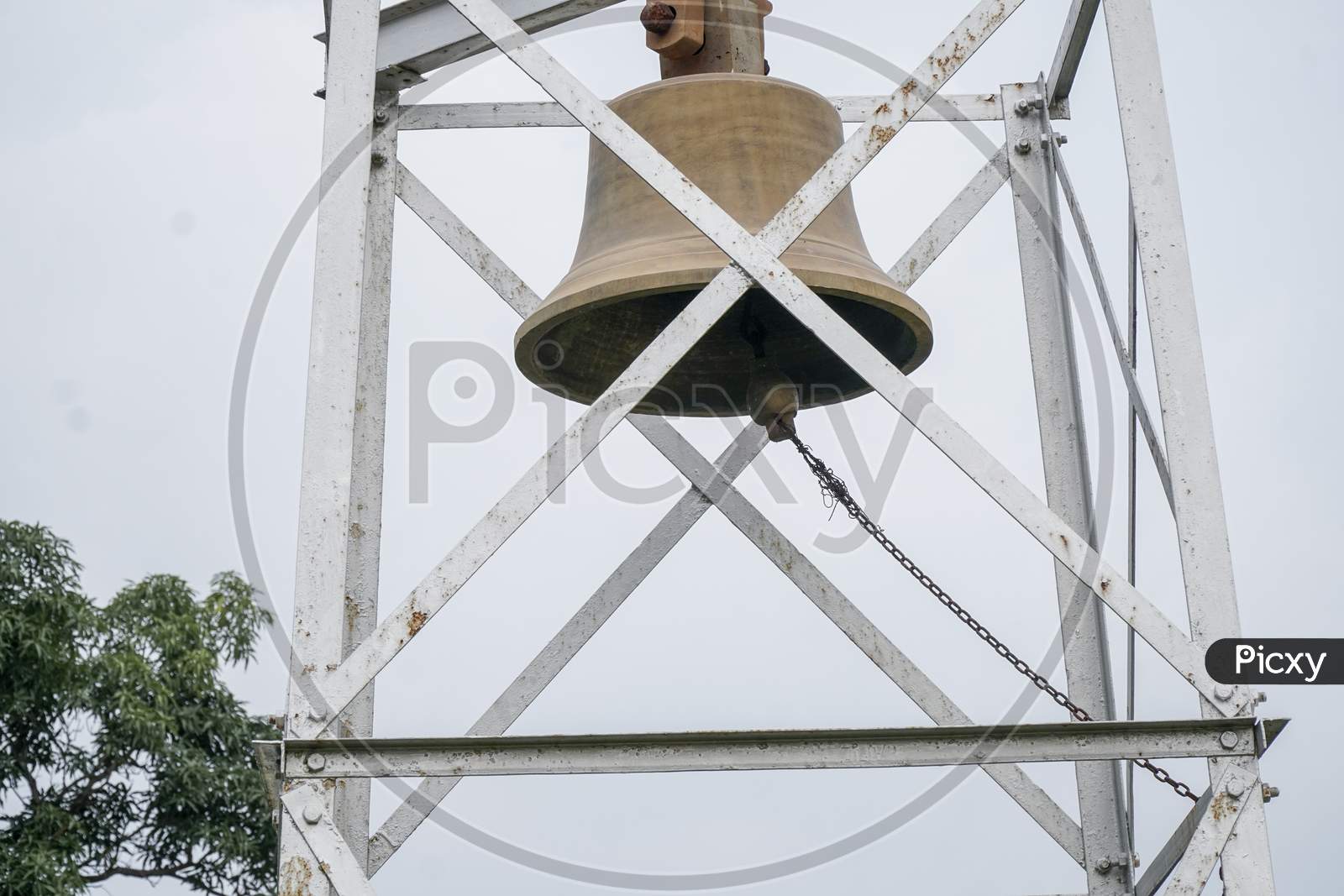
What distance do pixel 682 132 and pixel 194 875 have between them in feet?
31.7

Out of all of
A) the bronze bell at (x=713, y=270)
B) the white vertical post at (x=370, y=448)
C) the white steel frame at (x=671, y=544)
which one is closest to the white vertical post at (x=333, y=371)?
the white steel frame at (x=671, y=544)

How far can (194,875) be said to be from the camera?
1195 cm

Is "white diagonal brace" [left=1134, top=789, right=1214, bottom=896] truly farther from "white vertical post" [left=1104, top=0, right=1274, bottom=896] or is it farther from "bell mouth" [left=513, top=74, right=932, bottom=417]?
"bell mouth" [left=513, top=74, right=932, bottom=417]

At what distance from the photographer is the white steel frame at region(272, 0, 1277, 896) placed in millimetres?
2729

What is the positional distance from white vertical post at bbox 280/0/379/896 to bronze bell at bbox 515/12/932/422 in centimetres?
56

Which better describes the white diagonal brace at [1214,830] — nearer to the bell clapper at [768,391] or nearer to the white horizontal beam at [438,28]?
the bell clapper at [768,391]

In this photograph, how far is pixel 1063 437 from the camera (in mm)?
4211

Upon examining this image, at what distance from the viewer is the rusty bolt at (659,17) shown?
381 centimetres

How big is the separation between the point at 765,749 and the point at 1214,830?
72 cm

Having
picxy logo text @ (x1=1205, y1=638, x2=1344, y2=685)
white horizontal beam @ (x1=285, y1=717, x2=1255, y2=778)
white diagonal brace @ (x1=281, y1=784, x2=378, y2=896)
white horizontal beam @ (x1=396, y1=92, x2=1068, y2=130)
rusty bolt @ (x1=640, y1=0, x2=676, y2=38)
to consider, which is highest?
white horizontal beam @ (x1=396, y1=92, x2=1068, y2=130)

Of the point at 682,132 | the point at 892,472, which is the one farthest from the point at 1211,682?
the point at 892,472

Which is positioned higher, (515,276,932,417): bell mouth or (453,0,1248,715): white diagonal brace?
(515,276,932,417): bell mouth

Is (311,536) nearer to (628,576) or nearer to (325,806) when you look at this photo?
Answer: (325,806)

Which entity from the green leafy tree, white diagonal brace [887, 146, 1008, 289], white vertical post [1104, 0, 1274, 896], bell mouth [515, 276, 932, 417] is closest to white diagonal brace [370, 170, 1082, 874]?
bell mouth [515, 276, 932, 417]
